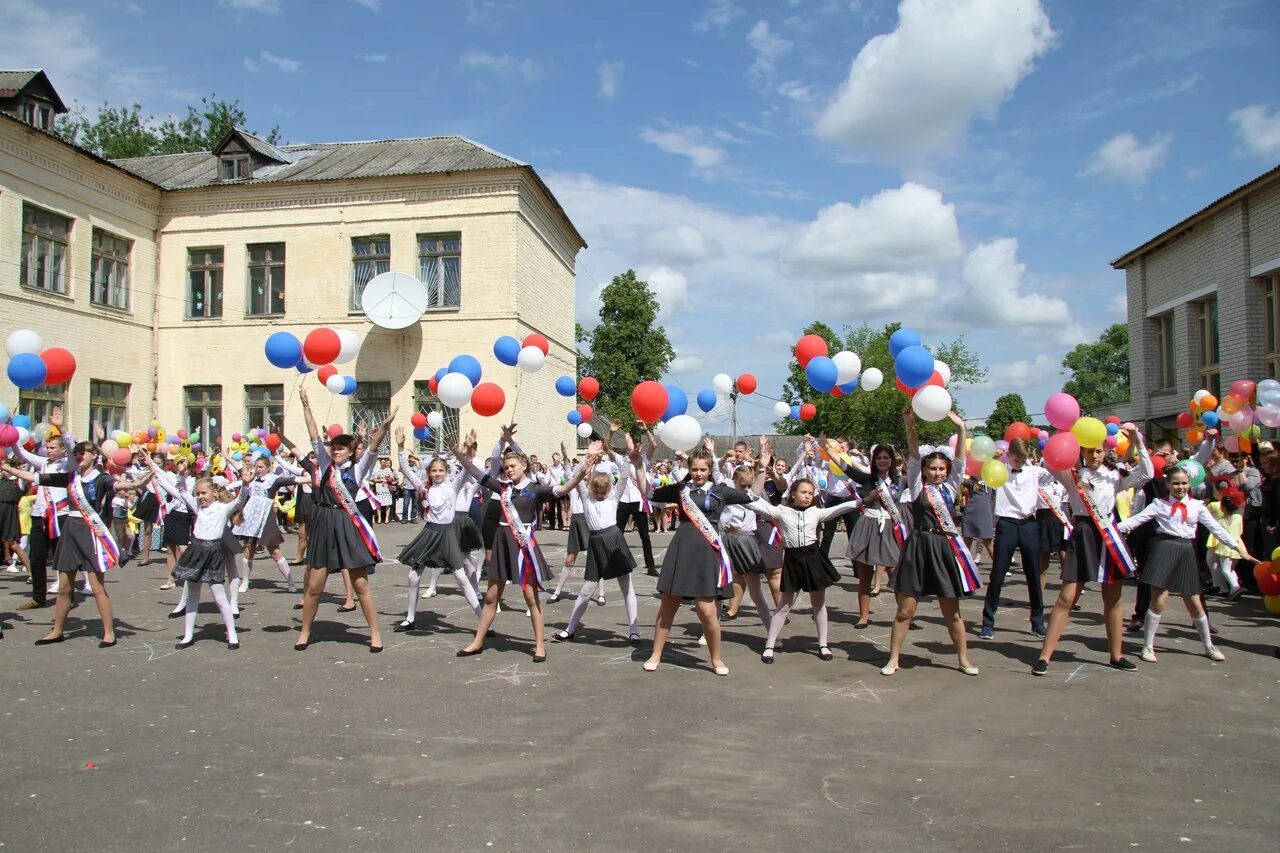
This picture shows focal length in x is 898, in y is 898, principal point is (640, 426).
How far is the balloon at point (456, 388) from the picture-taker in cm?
971

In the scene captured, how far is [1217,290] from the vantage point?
69.7 feet

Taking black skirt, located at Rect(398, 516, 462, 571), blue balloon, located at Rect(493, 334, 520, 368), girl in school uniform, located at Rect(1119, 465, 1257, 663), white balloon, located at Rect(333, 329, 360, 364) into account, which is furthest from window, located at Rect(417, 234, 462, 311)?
girl in school uniform, located at Rect(1119, 465, 1257, 663)

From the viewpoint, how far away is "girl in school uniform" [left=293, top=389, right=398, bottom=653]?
25.5 feet

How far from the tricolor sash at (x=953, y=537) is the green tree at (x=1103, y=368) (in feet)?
301

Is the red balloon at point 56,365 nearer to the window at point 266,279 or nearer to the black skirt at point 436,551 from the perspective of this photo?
the black skirt at point 436,551

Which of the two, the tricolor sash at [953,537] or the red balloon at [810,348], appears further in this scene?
the red balloon at [810,348]

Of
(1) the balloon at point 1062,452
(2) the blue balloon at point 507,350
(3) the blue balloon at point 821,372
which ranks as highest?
(2) the blue balloon at point 507,350

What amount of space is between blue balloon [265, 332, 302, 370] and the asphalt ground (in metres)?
3.66

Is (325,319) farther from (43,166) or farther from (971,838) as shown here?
(971,838)

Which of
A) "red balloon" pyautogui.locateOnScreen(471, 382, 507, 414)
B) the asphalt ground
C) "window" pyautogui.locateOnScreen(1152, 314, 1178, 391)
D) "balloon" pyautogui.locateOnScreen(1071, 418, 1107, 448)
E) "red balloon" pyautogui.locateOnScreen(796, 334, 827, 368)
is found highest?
"window" pyautogui.locateOnScreen(1152, 314, 1178, 391)

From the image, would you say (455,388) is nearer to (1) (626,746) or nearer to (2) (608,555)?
(2) (608,555)

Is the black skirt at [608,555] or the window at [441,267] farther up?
the window at [441,267]

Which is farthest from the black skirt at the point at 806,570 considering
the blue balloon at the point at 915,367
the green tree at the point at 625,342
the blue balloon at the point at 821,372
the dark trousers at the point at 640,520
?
the green tree at the point at 625,342

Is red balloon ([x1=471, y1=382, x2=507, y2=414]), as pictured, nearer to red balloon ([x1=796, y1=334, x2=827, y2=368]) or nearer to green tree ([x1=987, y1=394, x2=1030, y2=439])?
red balloon ([x1=796, y1=334, x2=827, y2=368])
